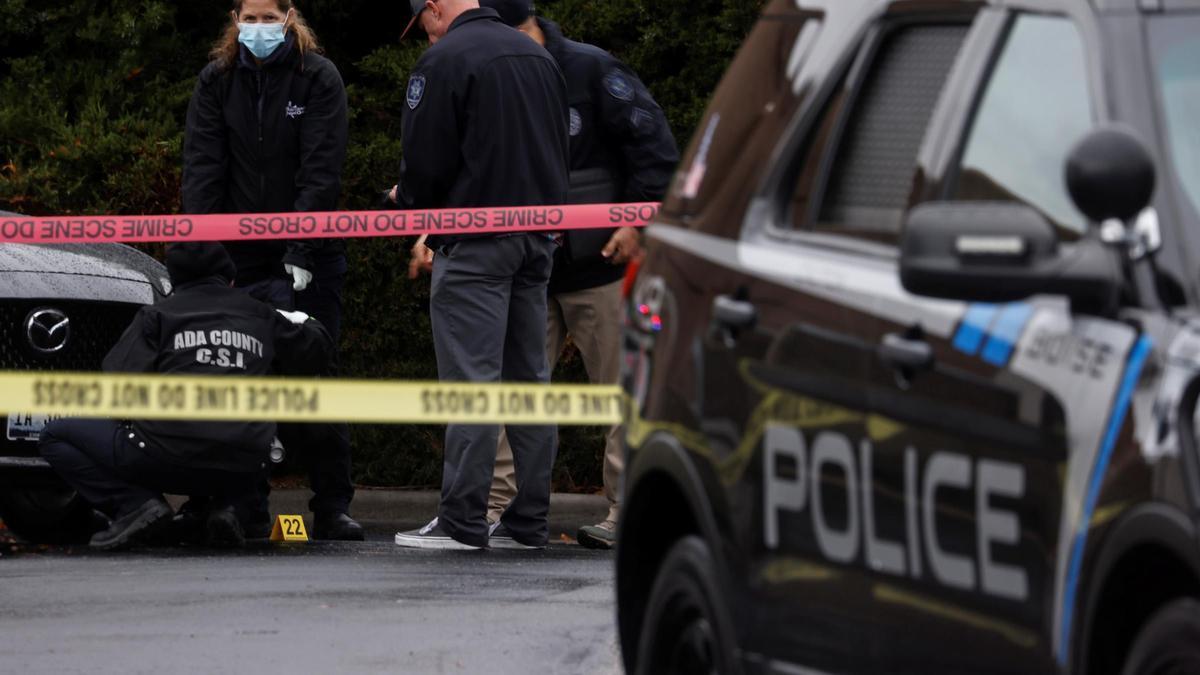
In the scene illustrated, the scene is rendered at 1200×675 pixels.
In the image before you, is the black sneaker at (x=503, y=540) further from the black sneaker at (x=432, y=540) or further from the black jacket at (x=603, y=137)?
the black jacket at (x=603, y=137)

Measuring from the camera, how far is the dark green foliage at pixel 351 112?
13.2m

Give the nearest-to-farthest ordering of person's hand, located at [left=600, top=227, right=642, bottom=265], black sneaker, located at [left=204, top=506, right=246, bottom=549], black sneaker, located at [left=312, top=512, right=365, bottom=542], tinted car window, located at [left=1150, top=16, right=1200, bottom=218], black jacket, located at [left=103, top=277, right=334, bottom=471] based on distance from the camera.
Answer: tinted car window, located at [left=1150, top=16, right=1200, bottom=218], black jacket, located at [left=103, top=277, right=334, bottom=471], black sneaker, located at [left=204, top=506, right=246, bottom=549], person's hand, located at [left=600, top=227, right=642, bottom=265], black sneaker, located at [left=312, top=512, right=365, bottom=542]

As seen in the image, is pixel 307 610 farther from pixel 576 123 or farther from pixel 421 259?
pixel 576 123

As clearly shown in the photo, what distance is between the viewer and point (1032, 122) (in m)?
4.07

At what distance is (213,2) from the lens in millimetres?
14930

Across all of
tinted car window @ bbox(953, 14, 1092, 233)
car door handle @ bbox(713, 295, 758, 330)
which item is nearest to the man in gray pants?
car door handle @ bbox(713, 295, 758, 330)

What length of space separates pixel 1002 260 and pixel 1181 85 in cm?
48

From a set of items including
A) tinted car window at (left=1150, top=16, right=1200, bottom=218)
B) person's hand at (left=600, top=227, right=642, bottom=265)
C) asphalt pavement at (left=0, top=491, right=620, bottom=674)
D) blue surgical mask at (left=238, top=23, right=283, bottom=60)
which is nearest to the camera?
tinted car window at (left=1150, top=16, right=1200, bottom=218)

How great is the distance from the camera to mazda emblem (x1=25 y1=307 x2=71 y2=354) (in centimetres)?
1030

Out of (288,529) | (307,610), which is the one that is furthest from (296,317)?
(307,610)

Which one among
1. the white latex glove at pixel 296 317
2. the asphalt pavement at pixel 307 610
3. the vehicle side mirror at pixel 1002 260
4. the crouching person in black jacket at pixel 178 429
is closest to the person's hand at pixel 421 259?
the white latex glove at pixel 296 317

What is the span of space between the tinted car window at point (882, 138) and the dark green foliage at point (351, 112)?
8.50 meters

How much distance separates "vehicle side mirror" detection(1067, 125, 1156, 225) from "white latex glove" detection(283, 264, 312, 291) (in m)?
7.67

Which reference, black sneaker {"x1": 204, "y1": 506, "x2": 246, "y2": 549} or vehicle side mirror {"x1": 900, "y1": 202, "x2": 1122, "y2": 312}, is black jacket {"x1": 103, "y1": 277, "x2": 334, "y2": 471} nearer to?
black sneaker {"x1": 204, "y1": 506, "x2": 246, "y2": 549}
